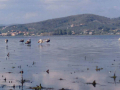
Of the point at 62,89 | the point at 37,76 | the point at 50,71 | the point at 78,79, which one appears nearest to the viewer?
the point at 62,89

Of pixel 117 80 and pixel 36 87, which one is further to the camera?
pixel 117 80

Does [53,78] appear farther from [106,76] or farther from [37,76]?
[106,76]

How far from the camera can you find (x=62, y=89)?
51.6 feet

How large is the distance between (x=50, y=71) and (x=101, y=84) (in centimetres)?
606

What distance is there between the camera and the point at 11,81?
17906mm

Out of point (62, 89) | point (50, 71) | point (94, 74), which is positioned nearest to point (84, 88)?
point (62, 89)

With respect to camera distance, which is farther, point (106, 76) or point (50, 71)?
point (50, 71)

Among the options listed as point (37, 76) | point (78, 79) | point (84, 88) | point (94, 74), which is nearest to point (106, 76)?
point (94, 74)

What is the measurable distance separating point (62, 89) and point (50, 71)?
6.30 meters

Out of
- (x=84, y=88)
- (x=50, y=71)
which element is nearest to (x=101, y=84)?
(x=84, y=88)

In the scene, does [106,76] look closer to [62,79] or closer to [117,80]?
[117,80]

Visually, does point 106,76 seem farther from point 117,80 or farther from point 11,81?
point 11,81

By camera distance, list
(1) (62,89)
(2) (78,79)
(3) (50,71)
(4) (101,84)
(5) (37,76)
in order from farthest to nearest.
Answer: (3) (50,71), (5) (37,76), (2) (78,79), (4) (101,84), (1) (62,89)

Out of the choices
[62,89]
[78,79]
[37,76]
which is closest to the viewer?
[62,89]
